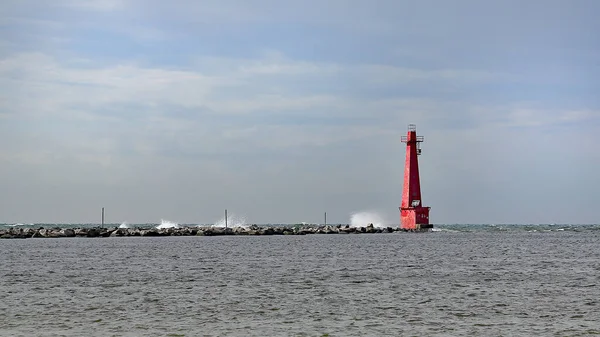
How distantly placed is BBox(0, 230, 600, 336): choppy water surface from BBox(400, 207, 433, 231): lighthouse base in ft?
176

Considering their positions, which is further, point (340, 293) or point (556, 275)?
point (556, 275)

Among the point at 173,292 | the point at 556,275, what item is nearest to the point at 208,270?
the point at 173,292

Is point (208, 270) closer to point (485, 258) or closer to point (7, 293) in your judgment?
point (7, 293)

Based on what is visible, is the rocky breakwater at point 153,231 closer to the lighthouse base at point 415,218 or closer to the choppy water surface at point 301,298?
the lighthouse base at point 415,218

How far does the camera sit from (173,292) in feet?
102

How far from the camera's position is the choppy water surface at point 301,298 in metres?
22.3

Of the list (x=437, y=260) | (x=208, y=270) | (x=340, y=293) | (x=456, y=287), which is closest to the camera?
(x=340, y=293)

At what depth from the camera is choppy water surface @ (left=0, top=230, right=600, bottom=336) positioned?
22.3 metres

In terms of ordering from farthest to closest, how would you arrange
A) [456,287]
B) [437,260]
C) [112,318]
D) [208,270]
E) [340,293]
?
[437,260] < [208,270] < [456,287] < [340,293] < [112,318]

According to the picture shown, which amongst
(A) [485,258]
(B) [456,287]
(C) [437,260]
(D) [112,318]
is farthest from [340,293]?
(A) [485,258]

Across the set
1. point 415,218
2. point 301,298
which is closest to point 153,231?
point 415,218

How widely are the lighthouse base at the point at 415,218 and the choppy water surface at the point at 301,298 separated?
176 ft

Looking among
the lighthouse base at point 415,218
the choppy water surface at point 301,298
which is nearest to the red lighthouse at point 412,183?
the lighthouse base at point 415,218

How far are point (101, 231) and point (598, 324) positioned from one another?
87154 millimetres
